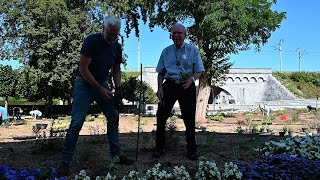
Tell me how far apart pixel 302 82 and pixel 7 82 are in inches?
1466

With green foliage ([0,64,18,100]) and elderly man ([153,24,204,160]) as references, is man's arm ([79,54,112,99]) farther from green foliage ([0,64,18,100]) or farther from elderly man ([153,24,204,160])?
green foliage ([0,64,18,100])

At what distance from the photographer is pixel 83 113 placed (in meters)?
4.01

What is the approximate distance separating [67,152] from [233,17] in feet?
46.0

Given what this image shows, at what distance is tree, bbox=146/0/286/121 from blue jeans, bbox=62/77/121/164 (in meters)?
13.1

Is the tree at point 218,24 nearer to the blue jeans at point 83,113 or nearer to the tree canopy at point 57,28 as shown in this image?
the tree canopy at point 57,28

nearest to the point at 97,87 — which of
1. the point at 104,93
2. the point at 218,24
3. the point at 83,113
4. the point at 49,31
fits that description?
the point at 104,93

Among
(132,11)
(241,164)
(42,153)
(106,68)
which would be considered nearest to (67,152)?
(106,68)

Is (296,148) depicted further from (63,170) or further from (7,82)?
(7,82)

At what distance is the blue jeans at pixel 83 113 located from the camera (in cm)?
395

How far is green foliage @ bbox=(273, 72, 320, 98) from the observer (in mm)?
51438

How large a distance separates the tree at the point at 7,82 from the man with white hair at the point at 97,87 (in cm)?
3619

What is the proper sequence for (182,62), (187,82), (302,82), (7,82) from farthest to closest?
(302,82) < (7,82) < (182,62) < (187,82)

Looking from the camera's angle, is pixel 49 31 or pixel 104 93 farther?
pixel 49 31

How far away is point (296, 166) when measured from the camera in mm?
3922
